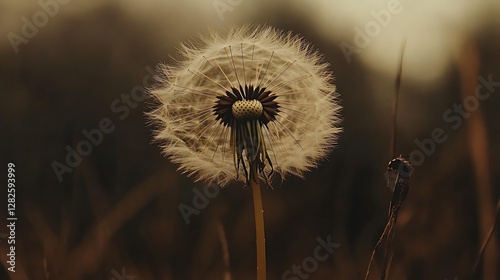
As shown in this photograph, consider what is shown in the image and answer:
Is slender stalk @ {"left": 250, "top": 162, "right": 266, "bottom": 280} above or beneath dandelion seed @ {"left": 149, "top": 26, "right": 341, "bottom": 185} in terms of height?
beneath

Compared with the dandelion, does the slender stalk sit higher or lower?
lower

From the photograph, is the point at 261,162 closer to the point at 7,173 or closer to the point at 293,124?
the point at 293,124

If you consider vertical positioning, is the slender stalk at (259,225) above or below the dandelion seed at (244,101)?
below

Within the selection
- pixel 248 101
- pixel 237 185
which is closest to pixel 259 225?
pixel 237 185

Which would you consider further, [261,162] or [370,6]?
[370,6]

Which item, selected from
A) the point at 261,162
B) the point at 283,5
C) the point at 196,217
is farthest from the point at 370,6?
the point at 196,217
